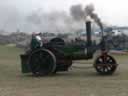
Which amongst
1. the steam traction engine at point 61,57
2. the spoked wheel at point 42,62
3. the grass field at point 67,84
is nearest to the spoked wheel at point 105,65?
the steam traction engine at point 61,57

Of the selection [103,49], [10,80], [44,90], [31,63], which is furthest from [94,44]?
[44,90]

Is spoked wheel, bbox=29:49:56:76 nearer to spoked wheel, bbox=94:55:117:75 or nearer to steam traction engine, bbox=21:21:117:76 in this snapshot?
steam traction engine, bbox=21:21:117:76

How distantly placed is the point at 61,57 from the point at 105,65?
5.21ft

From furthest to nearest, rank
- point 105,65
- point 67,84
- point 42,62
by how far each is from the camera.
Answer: point 42,62
point 105,65
point 67,84

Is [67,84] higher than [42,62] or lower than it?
lower

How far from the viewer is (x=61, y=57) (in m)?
14.4

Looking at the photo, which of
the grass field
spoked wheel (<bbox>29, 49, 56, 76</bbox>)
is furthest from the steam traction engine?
the grass field

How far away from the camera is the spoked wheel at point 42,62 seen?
46.6 ft

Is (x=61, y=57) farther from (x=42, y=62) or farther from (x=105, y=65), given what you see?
(x=105, y=65)

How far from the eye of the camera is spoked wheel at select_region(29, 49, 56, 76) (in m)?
14.2

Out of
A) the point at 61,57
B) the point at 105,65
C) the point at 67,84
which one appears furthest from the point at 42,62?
the point at 67,84

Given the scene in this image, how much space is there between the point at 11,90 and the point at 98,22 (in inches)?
261

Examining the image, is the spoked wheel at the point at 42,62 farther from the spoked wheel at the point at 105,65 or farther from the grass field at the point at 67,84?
the spoked wheel at the point at 105,65

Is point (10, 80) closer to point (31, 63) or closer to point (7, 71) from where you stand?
point (31, 63)
